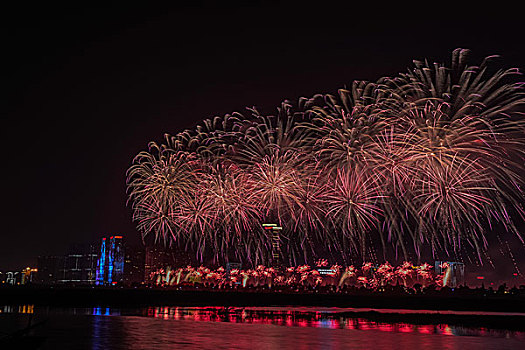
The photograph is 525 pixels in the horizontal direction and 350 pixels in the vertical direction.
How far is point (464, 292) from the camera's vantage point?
7250 centimetres

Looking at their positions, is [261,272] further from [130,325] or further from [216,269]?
[130,325]

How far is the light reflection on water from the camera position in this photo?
2572 centimetres

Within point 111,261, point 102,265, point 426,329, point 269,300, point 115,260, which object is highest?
point 115,260

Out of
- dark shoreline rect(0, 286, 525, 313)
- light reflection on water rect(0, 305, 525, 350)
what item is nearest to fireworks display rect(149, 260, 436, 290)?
dark shoreline rect(0, 286, 525, 313)

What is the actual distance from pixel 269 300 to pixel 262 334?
42.1m

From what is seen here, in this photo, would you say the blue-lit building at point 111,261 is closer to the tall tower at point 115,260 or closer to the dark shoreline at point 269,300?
the tall tower at point 115,260

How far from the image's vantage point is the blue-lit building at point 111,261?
7096 inches

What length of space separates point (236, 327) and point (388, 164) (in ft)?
71.2

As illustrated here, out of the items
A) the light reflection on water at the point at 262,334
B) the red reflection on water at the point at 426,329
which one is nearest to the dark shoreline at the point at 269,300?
the red reflection on water at the point at 426,329

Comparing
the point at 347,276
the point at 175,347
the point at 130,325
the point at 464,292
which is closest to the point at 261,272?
the point at 347,276

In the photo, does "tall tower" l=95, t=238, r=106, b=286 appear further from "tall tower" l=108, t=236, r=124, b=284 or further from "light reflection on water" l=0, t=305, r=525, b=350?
"light reflection on water" l=0, t=305, r=525, b=350

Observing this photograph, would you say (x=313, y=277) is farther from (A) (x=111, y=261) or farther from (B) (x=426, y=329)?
(B) (x=426, y=329)

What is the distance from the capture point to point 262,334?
30328mm

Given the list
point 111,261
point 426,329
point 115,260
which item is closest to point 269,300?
point 426,329
